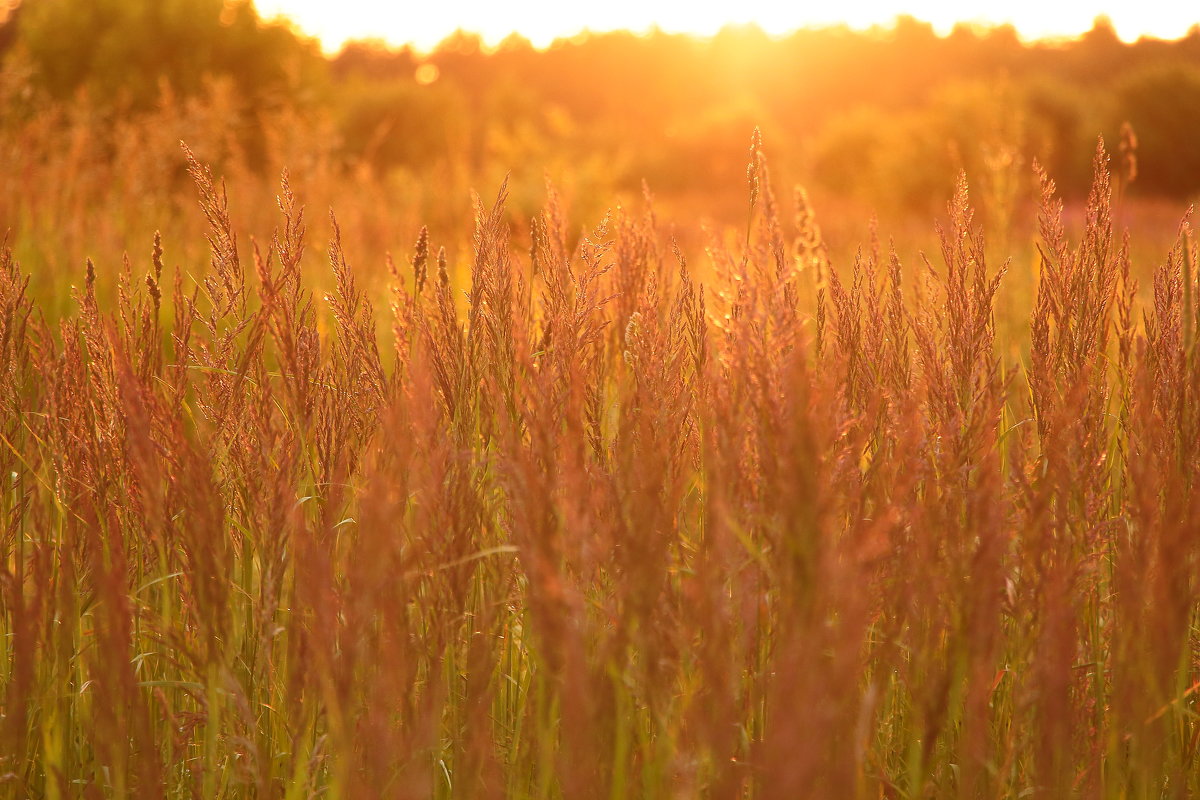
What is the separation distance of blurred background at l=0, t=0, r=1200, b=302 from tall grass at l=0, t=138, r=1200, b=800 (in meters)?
0.43

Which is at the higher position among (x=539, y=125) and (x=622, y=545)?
(x=539, y=125)

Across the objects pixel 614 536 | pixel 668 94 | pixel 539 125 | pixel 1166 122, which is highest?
pixel 668 94

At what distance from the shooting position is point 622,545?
1174 millimetres

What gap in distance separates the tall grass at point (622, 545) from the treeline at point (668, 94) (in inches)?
34.2

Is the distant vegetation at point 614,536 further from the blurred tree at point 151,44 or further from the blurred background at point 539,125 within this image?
the blurred tree at point 151,44

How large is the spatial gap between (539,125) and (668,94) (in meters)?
27.8

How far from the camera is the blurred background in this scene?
16.8 feet

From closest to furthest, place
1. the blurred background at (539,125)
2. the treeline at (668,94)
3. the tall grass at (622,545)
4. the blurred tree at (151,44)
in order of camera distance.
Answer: the tall grass at (622,545)
the blurred background at (539,125)
the treeline at (668,94)
the blurred tree at (151,44)

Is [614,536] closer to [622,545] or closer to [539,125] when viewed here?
[622,545]

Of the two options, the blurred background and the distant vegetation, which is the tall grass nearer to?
the distant vegetation

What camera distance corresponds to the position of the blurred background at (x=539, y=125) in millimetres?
5121

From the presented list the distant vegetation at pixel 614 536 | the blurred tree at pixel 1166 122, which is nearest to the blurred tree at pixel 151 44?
the distant vegetation at pixel 614 536

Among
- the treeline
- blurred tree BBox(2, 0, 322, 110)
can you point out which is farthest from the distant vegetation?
blurred tree BBox(2, 0, 322, 110)

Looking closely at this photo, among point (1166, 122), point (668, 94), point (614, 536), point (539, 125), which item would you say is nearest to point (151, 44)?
point (614, 536)
